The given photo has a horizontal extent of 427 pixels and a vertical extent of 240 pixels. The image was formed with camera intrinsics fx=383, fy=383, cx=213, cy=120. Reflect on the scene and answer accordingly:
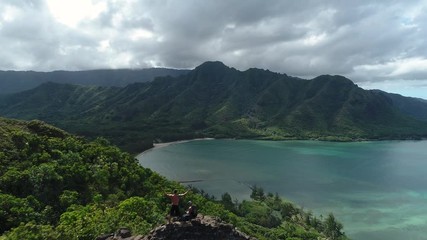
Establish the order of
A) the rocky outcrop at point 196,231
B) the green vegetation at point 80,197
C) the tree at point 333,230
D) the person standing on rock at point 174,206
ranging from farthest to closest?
the tree at point 333,230, the green vegetation at point 80,197, the person standing on rock at point 174,206, the rocky outcrop at point 196,231

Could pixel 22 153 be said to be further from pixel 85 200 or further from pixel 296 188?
pixel 296 188

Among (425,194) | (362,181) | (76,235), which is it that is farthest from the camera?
(362,181)

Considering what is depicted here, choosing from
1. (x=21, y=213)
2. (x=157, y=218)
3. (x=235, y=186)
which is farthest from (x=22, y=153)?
(x=235, y=186)

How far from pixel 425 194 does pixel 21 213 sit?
168629 mm

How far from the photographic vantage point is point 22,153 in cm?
7875

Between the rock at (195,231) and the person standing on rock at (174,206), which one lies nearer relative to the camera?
the rock at (195,231)

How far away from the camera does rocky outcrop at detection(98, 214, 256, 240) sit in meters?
33.8

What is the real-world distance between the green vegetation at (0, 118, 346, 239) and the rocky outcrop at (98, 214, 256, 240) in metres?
12.0

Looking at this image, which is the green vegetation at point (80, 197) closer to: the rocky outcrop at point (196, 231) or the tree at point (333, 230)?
the tree at point (333, 230)

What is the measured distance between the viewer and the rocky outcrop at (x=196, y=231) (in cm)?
3378

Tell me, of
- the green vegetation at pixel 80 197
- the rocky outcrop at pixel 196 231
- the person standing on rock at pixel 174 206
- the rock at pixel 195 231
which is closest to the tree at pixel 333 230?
the green vegetation at pixel 80 197

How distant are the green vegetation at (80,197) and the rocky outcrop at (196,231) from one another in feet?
39.2

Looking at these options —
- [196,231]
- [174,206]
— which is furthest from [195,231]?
[174,206]

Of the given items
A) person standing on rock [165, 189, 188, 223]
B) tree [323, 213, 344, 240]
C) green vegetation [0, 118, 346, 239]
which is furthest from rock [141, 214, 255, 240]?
tree [323, 213, 344, 240]
